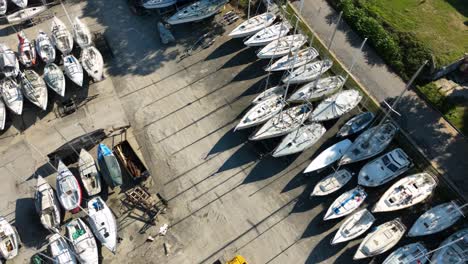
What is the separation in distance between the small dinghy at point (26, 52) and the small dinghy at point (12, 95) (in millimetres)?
2916

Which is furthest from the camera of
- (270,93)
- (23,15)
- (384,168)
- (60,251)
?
(23,15)

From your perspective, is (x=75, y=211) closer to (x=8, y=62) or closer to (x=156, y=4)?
(x=8, y=62)

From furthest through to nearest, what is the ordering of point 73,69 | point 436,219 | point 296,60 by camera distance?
point 296,60
point 73,69
point 436,219

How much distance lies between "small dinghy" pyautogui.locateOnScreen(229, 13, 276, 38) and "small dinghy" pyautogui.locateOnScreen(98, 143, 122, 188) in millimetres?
18461

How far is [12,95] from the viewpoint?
33344 millimetres

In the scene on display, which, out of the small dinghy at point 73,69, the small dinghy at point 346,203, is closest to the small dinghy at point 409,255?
the small dinghy at point 346,203

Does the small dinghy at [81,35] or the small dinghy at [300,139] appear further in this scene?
the small dinghy at [81,35]

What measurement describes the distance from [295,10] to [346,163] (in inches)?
852

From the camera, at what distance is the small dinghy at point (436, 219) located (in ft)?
86.9

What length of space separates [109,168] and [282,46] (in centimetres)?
2157

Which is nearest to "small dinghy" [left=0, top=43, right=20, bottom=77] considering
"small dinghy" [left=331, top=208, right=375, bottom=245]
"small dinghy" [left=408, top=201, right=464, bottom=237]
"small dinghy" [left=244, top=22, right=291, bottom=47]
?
"small dinghy" [left=244, top=22, right=291, bottom=47]

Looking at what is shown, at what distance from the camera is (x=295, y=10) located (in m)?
41.6

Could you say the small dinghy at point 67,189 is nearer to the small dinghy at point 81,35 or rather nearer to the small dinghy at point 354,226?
the small dinghy at point 81,35

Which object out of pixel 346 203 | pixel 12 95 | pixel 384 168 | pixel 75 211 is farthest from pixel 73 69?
pixel 384 168
